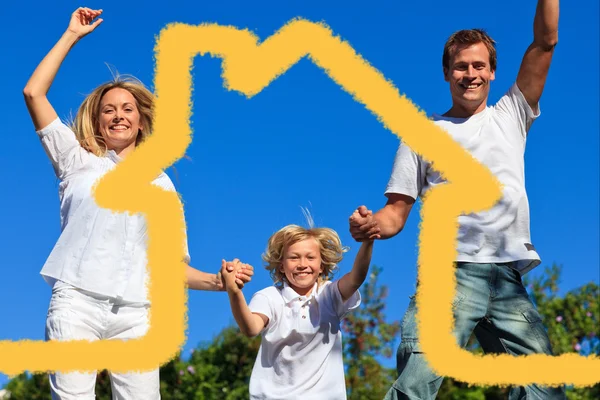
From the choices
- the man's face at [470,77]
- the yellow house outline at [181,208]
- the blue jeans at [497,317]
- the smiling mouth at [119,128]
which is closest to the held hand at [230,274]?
the yellow house outline at [181,208]

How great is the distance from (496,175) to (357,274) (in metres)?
0.90

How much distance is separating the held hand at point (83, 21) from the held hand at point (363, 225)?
184 cm

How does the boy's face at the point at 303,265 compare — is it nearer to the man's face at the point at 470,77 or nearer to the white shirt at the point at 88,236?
the white shirt at the point at 88,236

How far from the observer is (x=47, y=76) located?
4.64 meters

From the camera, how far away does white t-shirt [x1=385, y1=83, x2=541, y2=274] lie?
4430 mm

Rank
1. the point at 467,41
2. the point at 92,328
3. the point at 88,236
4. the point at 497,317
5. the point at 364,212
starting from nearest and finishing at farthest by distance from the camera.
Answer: the point at 364,212
the point at 497,317
the point at 92,328
the point at 88,236
the point at 467,41

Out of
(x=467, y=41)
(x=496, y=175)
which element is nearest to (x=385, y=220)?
(x=496, y=175)

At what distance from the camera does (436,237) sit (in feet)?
14.7

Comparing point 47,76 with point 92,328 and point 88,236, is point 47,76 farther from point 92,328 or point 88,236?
point 92,328

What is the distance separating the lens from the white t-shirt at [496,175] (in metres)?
4.43

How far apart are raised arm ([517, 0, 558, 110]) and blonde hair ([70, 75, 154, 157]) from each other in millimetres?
2121

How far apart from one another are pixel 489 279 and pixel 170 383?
5.80 m

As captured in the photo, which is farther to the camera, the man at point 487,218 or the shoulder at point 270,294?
the shoulder at point 270,294

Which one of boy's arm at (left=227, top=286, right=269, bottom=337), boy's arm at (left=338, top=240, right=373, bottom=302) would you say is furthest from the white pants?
boy's arm at (left=338, top=240, right=373, bottom=302)
